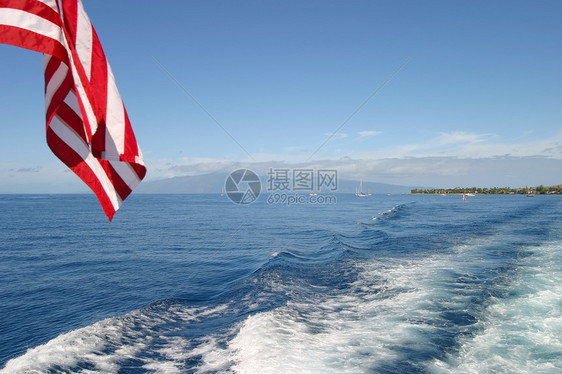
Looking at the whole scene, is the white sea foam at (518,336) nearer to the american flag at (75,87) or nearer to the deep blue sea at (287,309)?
the deep blue sea at (287,309)

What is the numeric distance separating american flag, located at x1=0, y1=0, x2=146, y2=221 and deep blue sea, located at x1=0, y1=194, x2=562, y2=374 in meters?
6.10

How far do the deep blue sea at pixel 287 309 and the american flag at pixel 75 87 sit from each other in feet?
20.0

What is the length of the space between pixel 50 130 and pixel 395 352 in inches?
315

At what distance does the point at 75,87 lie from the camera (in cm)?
263

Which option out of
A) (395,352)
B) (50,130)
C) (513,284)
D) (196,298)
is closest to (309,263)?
(196,298)

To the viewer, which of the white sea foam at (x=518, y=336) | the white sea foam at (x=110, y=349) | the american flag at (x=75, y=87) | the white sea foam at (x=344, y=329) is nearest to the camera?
the american flag at (x=75, y=87)

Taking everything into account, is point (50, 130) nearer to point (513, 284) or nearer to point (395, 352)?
point (395, 352)

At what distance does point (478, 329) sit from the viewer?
29.5 feet

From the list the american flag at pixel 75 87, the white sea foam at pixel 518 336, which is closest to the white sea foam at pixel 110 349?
the white sea foam at pixel 518 336

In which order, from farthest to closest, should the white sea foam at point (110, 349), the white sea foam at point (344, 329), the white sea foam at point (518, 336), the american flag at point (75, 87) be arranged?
the white sea foam at point (344, 329) → the white sea foam at point (110, 349) → the white sea foam at point (518, 336) → the american flag at point (75, 87)

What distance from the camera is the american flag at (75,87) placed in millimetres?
2371

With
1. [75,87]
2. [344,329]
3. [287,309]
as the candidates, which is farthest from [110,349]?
[75,87]

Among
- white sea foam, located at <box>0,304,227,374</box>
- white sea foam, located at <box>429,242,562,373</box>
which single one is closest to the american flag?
white sea foam, located at <box>0,304,227,374</box>

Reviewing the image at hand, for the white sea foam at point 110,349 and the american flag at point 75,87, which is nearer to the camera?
the american flag at point 75,87
